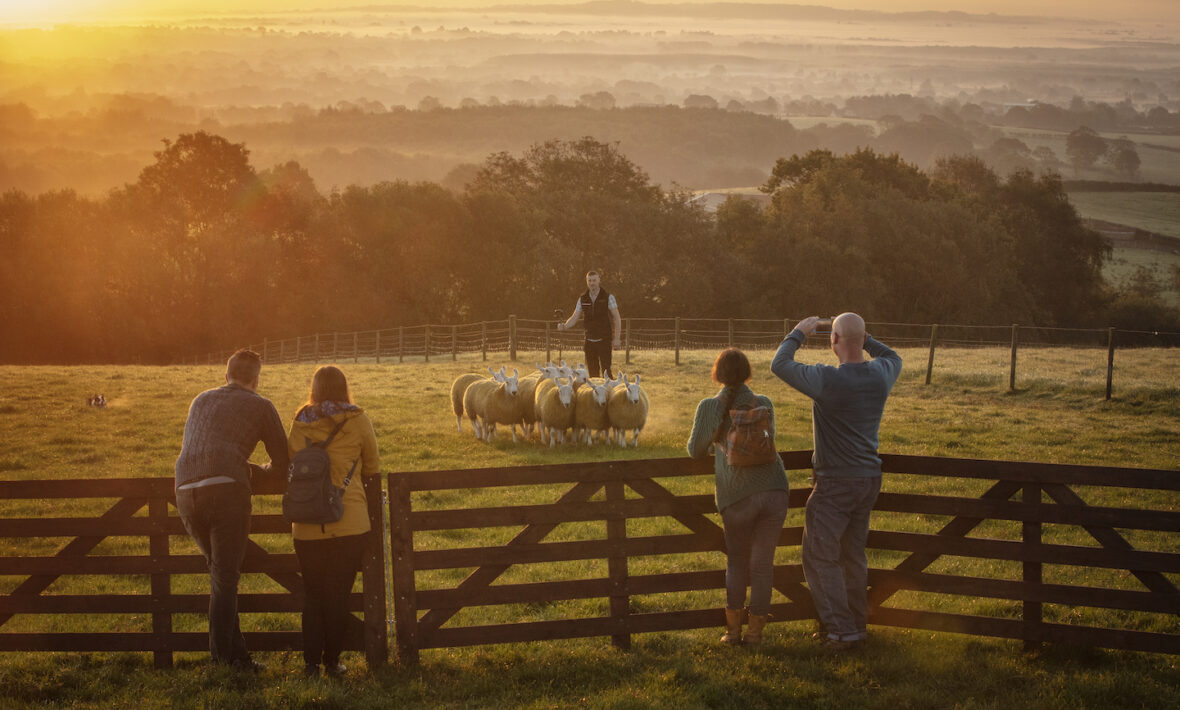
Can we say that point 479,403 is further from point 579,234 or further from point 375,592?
point 579,234

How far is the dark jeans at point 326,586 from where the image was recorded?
7.04 m

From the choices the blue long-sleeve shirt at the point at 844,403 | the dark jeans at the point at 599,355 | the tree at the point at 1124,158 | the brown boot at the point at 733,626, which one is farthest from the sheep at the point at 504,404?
the tree at the point at 1124,158

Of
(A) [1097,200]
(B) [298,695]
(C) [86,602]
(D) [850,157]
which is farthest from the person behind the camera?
(A) [1097,200]

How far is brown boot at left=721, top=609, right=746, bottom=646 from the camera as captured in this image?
7.63 meters

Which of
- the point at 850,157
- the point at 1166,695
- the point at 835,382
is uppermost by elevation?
the point at 850,157

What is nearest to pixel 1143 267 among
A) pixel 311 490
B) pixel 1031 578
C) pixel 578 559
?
pixel 1031 578

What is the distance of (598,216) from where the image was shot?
63375 mm

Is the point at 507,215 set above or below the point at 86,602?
above

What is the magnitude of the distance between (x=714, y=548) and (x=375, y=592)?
261cm

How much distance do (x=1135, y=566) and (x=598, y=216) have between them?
57002mm

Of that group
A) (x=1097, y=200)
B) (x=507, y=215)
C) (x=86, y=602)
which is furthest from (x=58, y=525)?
(x=1097, y=200)

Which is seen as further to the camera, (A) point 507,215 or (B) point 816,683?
(A) point 507,215

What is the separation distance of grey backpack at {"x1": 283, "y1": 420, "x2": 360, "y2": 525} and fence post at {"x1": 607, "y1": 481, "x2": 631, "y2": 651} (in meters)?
A: 2.08

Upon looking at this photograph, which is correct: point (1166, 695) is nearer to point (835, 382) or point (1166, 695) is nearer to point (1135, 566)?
point (1135, 566)
